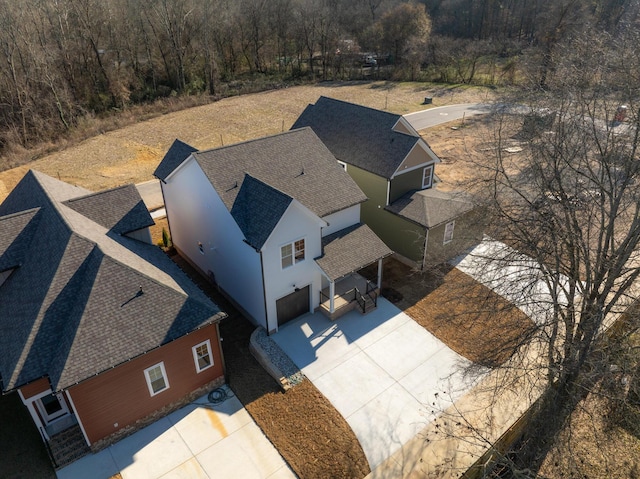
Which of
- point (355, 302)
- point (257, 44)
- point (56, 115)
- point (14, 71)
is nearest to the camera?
point (355, 302)

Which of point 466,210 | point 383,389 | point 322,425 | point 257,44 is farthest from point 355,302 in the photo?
point 257,44

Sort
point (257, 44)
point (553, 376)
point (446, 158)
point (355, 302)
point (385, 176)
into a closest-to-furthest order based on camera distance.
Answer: point (553, 376)
point (355, 302)
point (385, 176)
point (446, 158)
point (257, 44)

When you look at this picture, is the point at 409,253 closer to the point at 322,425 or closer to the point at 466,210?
the point at 466,210

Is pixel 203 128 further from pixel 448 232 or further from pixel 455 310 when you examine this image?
pixel 455 310

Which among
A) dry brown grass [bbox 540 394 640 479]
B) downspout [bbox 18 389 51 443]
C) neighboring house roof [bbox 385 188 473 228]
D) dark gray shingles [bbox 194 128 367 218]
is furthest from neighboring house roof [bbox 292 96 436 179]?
downspout [bbox 18 389 51 443]

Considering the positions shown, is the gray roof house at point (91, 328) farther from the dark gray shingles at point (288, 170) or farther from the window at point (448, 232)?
the window at point (448, 232)

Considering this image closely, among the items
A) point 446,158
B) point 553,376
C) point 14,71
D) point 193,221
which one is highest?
point 14,71

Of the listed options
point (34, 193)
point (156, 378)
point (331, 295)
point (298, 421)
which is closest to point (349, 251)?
point (331, 295)
